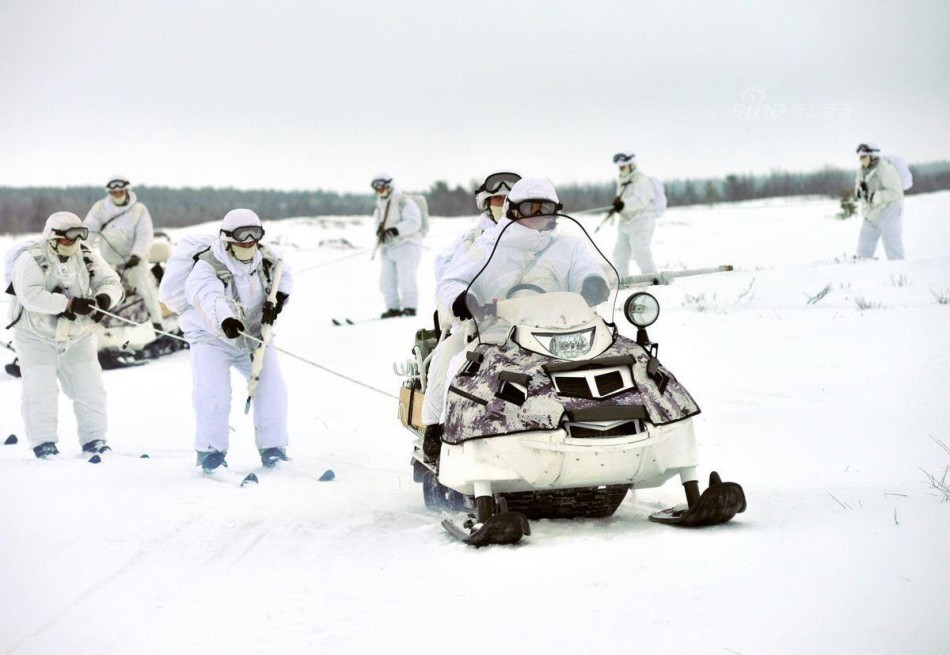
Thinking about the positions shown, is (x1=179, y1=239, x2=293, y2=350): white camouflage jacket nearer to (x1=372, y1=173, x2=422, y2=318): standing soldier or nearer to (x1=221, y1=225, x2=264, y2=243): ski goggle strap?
(x1=221, y1=225, x2=264, y2=243): ski goggle strap

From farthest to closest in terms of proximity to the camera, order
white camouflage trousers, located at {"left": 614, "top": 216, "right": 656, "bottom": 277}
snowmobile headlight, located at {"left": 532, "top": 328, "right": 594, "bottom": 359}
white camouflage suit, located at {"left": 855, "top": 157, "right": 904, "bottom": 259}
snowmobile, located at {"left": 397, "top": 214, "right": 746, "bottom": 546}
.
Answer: white camouflage trousers, located at {"left": 614, "top": 216, "right": 656, "bottom": 277} < white camouflage suit, located at {"left": 855, "top": 157, "right": 904, "bottom": 259} < snowmobile headlight, located at {"left": 532, "top": 328, "right": 594, "bottom": 359} < snowmobile, located at {"left": 397, "top": 214, "right": 746, "bottom": 546}

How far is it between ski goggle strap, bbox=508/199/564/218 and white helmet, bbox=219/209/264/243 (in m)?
2.95

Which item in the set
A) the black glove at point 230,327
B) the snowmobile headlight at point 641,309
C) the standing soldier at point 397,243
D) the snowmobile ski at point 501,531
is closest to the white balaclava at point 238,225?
the black glove at point 230,327

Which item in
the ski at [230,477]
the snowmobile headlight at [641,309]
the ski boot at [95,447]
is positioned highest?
the snowmobile headlight at [641,309]

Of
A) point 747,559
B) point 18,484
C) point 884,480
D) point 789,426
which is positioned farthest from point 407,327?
point 747,559

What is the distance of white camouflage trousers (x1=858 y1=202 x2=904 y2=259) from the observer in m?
18.1

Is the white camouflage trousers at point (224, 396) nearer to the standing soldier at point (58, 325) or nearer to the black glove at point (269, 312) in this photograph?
the black glove at point (269, 312)

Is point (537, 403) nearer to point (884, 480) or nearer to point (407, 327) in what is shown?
point (884, 480)

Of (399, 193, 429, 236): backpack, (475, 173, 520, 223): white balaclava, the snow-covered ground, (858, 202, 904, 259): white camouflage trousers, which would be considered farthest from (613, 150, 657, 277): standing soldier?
(475, 173, 520, 223): white balaclava

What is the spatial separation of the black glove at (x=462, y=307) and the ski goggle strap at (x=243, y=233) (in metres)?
3.09

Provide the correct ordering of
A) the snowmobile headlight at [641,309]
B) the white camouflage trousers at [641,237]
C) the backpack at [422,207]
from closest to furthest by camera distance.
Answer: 1. the snowmobile headlight at [641,309]
2. the white camouflage trousers at [641,237]
3. the backpack at [422,207]

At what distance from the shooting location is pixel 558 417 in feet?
18.0

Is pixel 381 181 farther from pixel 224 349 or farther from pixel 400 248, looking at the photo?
pixel 224 349

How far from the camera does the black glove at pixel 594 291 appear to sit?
250 inches
